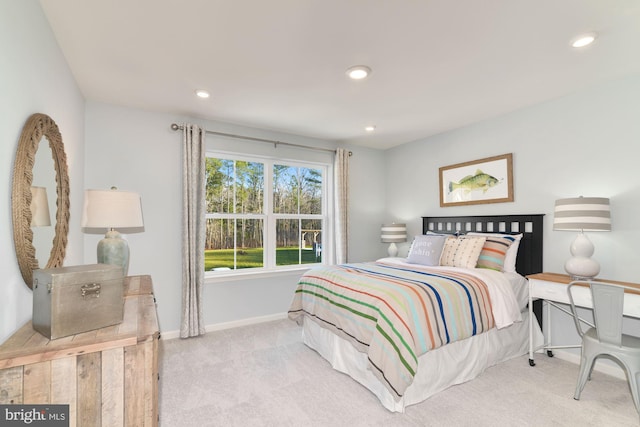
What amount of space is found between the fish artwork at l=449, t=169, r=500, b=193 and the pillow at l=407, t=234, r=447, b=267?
808 millimetres

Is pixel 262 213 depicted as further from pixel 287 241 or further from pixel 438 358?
pixel 438 358

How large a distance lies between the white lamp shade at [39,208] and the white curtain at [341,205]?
3259 millimetres

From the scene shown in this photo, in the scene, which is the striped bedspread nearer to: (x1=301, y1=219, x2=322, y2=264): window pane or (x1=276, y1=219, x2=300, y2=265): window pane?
(x1=276, y1=219, x2=300, y2=265): window pane

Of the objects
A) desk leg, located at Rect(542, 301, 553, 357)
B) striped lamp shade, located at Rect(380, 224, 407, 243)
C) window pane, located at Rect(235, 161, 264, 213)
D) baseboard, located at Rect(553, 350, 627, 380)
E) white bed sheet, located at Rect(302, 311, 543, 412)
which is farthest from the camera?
striped lamp shade, located at Rect(380, 224, 407, 243)

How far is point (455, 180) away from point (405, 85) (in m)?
1.75

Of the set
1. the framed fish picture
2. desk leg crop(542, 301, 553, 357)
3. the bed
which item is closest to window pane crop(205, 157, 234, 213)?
the bed

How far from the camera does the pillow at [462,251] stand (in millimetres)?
3170

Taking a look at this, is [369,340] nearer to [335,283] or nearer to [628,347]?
[335,283]

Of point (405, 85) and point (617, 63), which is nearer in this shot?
point (617, 63)

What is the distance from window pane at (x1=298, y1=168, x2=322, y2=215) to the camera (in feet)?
14.9

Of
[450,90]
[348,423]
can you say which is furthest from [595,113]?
[348,423]

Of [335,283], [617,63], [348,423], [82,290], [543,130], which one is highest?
[617,63]

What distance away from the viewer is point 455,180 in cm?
402

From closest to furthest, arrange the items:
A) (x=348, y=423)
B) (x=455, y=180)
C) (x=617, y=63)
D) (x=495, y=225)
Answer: (x=348, y=423), (x=617, y=63), (x=495, y=225), (x=455, y=180)
